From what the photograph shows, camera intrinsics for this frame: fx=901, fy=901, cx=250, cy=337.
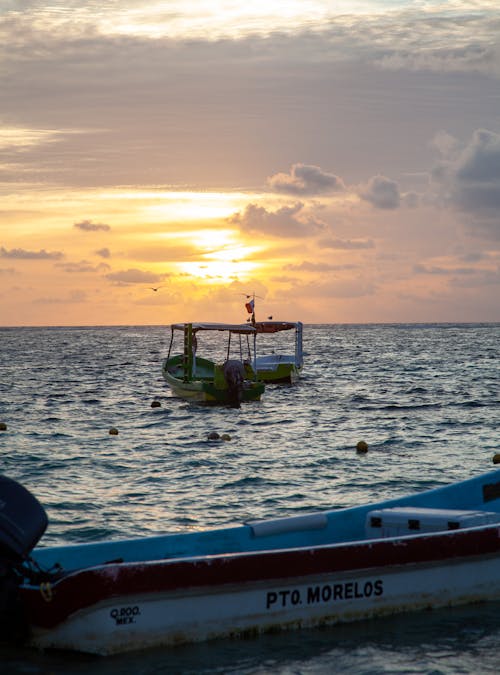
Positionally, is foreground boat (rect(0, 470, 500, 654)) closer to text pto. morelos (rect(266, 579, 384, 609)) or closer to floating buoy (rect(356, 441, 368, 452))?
text pto. morelos (rect(266, 579, 384, 609))

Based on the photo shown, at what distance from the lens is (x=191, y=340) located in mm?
35938

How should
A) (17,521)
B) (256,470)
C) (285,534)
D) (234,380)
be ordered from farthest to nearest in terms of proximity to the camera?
(234,380) → (256,470) → (285,534) → (17,521)

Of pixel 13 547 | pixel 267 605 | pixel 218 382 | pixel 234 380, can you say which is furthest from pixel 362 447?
pixel 13 547

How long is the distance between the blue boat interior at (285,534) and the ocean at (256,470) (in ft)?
3.79

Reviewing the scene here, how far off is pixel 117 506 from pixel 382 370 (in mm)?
50161

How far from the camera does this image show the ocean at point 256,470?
8.87 meters

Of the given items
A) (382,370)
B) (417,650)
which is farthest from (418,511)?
(382,370)

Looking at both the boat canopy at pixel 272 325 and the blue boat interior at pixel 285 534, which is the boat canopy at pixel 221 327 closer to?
the boat canopy at pixel 272 325

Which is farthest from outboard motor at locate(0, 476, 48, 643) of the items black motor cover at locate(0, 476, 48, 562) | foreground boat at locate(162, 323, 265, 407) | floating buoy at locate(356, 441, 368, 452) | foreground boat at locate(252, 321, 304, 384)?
foreground boat at locate(252, 321, 304, 384)

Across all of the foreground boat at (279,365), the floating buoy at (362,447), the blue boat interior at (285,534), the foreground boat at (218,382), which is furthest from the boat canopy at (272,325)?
the blue boat interior at (285,534)

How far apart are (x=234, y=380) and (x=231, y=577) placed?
2582 cm

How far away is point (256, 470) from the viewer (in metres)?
19.8

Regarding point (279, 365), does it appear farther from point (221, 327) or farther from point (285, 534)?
point (285, 534)

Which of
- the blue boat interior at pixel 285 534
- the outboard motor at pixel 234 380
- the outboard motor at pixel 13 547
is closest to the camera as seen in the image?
the outboard motor at pixel 13 547
